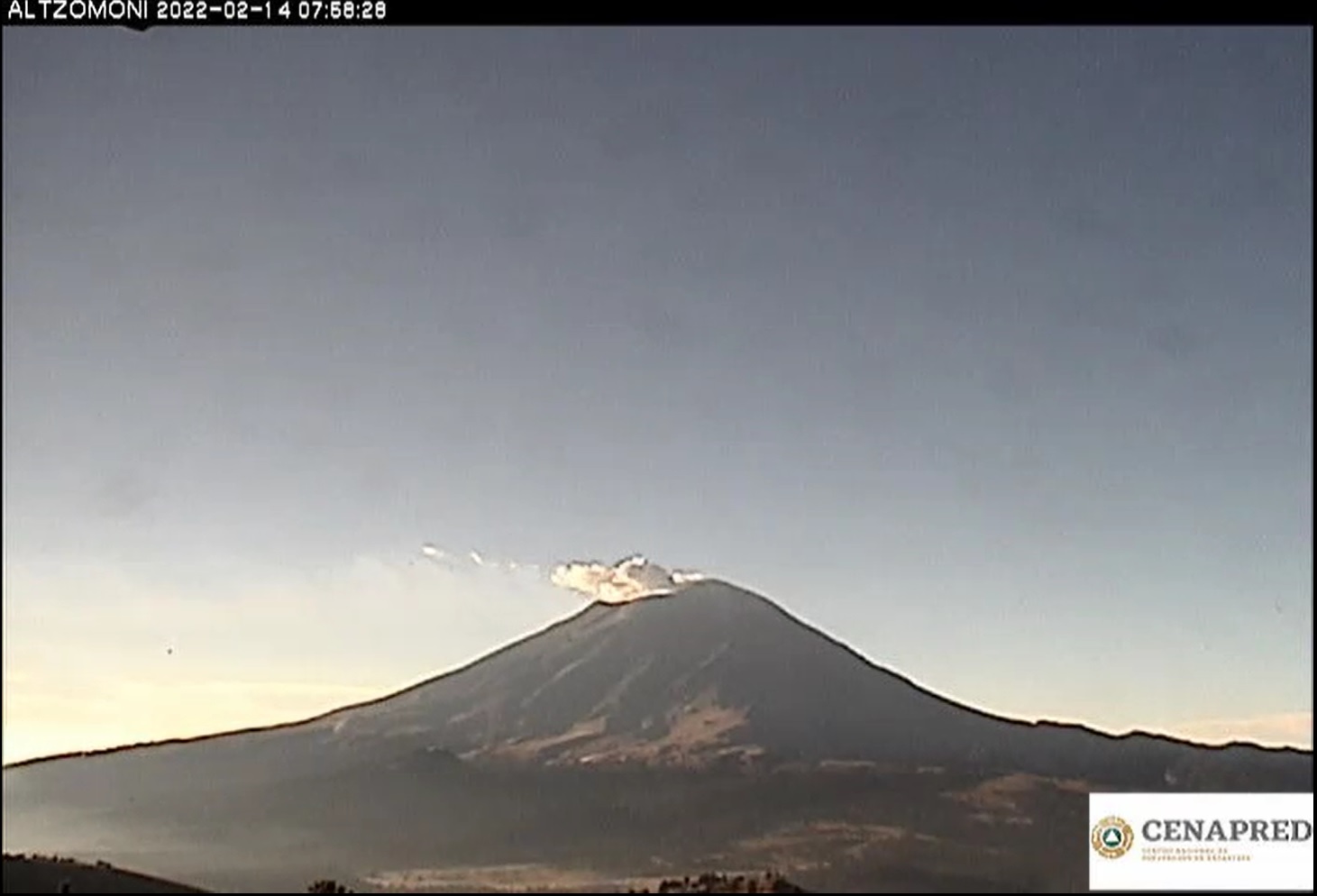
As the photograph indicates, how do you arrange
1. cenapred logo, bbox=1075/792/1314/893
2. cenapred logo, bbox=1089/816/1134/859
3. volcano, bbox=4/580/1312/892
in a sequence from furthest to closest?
volcano, bbox=4/580/1312/892
cenapred logo, bbox=1089/816/1134/859
cenapred logo, bbox=1075/792/1314/893

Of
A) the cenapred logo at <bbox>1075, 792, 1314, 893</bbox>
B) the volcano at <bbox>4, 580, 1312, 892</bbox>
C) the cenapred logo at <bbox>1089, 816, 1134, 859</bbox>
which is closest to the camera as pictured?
the cenapred logo at <bbox>1075, 792, 1314, 893</bbox>

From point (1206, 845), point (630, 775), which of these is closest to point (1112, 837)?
point (1206, 845)

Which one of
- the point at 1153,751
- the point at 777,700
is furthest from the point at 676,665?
the point at 1153,751

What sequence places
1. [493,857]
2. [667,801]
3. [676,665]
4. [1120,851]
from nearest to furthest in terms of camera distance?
1. [1120,851]
2. [493,857]
3. [667,801]
4. [676,665]

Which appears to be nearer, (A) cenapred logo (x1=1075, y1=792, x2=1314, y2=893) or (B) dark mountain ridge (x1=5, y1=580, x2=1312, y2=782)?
(A) cenapred logo (x1=1075, y1=792, x2=1314, y2=893)
